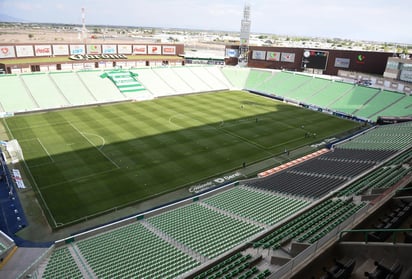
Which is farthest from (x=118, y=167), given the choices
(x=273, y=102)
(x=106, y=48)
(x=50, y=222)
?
(x=106, y=48)

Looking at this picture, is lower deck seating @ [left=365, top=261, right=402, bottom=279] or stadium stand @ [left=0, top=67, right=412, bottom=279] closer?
lower deck seating @ [left=365, top=261, right=402, bottom=279]

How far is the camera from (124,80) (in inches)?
2429

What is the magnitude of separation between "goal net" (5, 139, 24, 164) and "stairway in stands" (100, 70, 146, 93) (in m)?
27.4

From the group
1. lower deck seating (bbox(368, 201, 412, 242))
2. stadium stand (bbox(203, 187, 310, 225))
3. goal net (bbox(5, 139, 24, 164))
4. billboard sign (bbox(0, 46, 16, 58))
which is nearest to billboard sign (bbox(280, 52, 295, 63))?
stadium stand (bbox(203, 187, 310, 225))

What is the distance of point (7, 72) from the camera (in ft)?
194

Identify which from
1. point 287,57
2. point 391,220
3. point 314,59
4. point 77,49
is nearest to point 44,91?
point 77,49

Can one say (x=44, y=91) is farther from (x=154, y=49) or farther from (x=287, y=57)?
(x=287, y=57)

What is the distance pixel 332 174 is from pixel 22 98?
47411mm

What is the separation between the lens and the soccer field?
2633cm

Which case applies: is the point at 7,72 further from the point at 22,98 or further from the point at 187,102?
the point at 187,102

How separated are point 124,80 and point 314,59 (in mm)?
43130

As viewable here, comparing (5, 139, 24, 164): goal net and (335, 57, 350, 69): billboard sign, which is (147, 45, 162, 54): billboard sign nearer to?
(335, 57, 350, 69): billboard sign

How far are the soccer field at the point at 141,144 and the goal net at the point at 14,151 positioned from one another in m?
0.76

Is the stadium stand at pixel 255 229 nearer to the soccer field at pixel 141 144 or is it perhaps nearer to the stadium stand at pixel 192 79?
the soccer field at pixel 141 144
